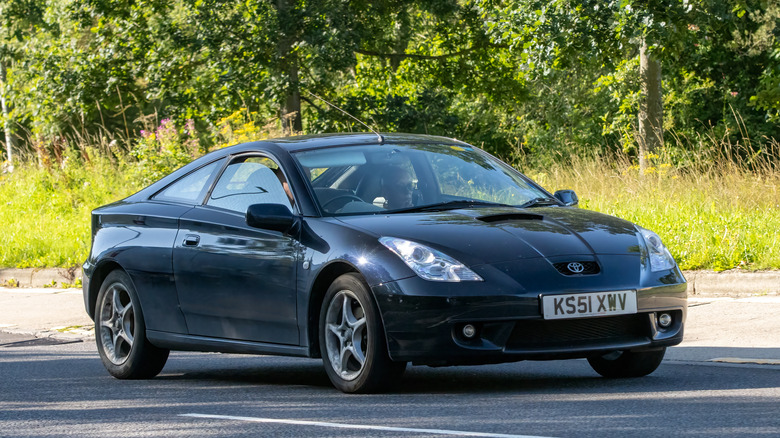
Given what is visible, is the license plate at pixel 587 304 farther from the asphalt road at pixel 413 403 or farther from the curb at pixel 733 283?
the curb at pixel 733 283

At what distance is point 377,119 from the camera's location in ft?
83.1

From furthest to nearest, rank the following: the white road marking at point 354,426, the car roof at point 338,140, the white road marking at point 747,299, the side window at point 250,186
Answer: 1. the white road marking at point 747,299
2. the car roof at point 338,140
3. the side window at point 250,186
4. the white road marking at point 354,426

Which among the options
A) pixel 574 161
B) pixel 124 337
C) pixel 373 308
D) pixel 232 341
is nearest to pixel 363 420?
pixel 373 308

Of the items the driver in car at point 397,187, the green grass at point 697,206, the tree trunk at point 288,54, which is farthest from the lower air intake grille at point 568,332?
the tree trunk at point 288,54

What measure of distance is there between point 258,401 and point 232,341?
75cm

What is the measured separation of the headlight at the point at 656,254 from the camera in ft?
20.6

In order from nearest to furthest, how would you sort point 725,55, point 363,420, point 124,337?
point 363,420 < point 124,337 < point 725,55

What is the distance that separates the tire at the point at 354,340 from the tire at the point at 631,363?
1.36 m

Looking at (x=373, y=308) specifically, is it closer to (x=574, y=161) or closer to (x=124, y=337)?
(x=124, y=337)

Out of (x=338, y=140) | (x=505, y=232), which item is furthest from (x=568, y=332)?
(x=338, y=140)

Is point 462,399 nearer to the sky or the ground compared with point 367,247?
nearer to the ground

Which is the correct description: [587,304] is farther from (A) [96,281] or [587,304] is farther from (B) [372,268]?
(A) [96,281]

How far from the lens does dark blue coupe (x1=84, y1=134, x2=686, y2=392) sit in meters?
5.83

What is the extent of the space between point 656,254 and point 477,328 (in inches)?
47.3
